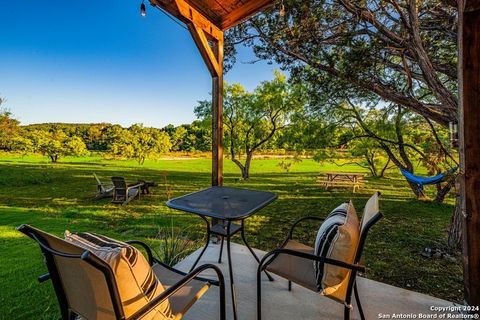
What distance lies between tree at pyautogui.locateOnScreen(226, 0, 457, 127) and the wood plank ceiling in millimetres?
1293

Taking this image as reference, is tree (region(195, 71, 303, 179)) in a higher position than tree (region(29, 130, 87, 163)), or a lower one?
higher

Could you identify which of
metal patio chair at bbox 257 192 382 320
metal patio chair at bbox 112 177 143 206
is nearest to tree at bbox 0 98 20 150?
metal patio chair at bbox 112 177 143 206

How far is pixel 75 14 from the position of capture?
607 cm

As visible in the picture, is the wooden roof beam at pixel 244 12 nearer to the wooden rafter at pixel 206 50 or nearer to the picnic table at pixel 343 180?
the wooden rafter at pixel 206 50

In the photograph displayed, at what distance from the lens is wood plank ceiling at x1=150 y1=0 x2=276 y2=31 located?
2.18 m

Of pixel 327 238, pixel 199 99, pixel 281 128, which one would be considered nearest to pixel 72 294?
pixel 327 238

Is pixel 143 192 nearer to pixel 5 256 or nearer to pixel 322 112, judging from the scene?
pixel 5 256

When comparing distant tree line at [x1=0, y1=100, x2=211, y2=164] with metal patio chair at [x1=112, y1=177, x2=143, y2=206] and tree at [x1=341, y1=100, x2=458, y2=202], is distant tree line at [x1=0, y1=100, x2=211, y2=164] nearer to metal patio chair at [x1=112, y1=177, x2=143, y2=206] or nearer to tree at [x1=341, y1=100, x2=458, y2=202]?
metal patio chair at [x1=112, y1=177, x2=143, y2=206]

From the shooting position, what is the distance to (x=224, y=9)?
239cm

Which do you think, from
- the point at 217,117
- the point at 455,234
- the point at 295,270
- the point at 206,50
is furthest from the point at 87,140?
the point at 455,234

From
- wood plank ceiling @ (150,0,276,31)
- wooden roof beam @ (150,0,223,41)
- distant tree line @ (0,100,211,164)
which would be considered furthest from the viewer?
distant tree line @ (0,100,211,164)

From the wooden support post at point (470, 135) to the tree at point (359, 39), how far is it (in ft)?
6.58

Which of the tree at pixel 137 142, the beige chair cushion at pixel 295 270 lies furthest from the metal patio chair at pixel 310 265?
the tree at pixel 137 142

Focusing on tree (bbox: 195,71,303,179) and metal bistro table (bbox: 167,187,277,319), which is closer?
metal bistro table (bbox: 167,187,277,319)
